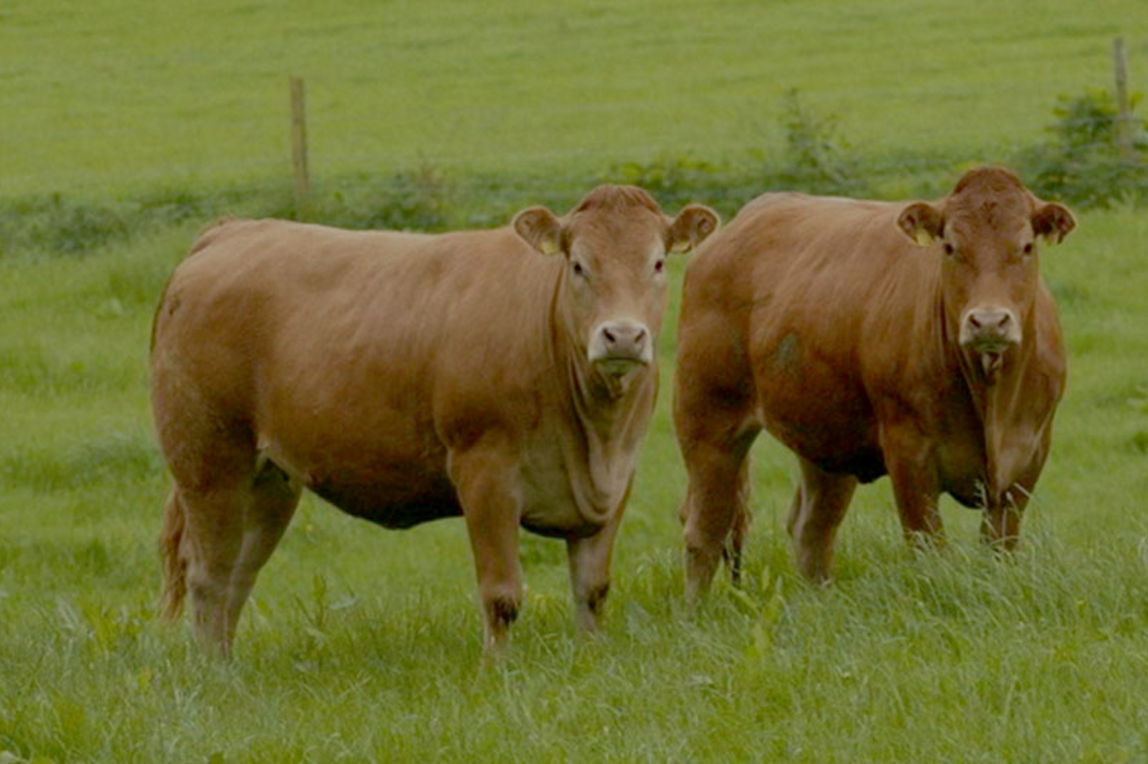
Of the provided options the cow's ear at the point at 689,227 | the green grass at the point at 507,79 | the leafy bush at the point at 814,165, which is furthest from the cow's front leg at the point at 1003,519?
the green grass at the point at 507,79

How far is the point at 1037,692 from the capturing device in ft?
18.8

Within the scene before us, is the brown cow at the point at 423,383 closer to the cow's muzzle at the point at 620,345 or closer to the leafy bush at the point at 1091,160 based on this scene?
the cow's muzzle at the point at 620,345

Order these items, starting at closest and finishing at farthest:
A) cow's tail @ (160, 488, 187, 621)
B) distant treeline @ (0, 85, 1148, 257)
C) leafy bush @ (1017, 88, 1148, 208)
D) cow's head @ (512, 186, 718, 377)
→ cow's head @ (512, 186, 718, 377) → cow's tail @ (160, 488, 187, 621) → leafy bush @ (1017, 88, 1148, 208) → distant treeline @ (0, 85, 1148, 257)

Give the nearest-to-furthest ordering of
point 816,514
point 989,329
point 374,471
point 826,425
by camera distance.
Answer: point 989,329 < point 374,471 < point 826,425 < point 816,514

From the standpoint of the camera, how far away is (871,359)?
316 inches

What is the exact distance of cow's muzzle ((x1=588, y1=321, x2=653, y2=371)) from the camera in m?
7.14

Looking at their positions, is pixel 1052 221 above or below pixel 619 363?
above

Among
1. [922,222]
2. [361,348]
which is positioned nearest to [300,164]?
[361,348]

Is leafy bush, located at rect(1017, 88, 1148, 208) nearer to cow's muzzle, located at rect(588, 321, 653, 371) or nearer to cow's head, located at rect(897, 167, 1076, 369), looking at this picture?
cow's head, located at rect(897, 167, 1076, 369)

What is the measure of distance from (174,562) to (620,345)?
2.81 metres

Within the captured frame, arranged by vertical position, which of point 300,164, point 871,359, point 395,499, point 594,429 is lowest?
point 300,164

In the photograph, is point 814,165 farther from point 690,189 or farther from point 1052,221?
point 1052,221

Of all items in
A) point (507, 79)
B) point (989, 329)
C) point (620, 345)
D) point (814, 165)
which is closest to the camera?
point (620, 345)

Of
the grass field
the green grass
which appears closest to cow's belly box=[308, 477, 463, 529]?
the grass field
